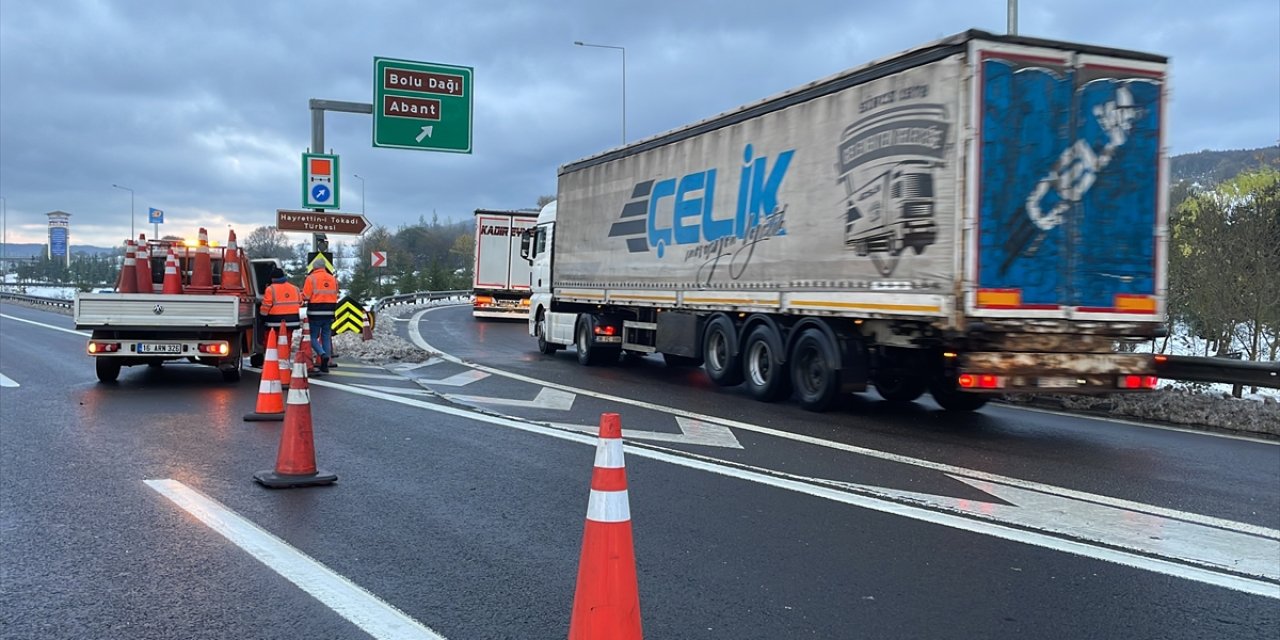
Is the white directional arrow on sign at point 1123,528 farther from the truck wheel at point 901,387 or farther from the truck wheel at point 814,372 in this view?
the truck wheel at point 901,387

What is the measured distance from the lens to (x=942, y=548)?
17.8ft

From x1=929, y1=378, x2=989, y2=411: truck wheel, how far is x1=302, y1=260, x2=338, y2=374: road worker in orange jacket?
29.2 feet

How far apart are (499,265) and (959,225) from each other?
25.8 metres

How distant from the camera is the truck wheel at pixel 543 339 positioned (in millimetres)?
19969

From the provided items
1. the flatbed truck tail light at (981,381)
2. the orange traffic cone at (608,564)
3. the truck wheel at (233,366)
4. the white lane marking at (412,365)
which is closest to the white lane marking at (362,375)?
the white lane marking at (412,365)

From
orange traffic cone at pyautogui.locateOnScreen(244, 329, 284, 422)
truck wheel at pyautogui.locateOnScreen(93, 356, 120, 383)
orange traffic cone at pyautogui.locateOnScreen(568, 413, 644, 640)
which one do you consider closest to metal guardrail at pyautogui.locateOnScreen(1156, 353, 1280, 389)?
orange traffic cone at pyautogui.locateOnScreen(568, 413, 644, 640)

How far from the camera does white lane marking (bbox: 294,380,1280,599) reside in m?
4.98

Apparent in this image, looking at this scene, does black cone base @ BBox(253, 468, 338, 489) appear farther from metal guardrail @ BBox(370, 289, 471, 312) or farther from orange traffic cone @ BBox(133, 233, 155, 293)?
metal guardrail @ BBox(370, 289, 471, 312)

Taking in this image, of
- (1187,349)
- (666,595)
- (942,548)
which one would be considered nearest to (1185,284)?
(1187,349)

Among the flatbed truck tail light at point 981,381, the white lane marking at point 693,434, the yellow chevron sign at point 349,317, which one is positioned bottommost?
the white lane marking at point 693,434

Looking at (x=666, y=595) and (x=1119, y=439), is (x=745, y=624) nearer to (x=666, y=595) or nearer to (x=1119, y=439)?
(x=666, y=595)

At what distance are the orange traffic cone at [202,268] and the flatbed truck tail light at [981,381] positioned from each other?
10.9 meters

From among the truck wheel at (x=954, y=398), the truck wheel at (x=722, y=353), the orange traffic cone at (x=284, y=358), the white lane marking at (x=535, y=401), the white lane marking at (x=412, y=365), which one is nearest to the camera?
the white lane marking at (x=535, y=401)

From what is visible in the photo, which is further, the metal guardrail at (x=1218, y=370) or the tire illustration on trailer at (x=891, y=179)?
the metal guardrail at (x=1218, y=370)
